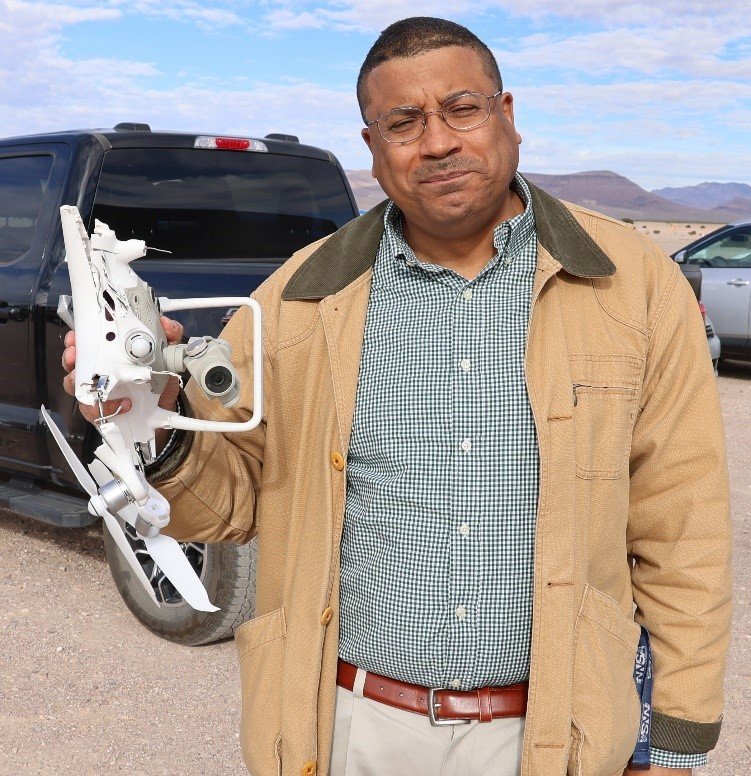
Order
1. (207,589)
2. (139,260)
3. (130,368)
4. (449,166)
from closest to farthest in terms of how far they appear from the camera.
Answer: (130,368) → (449,166) → (207,589) → (139,260)

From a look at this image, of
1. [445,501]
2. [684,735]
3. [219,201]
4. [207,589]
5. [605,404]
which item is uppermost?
[219,201]

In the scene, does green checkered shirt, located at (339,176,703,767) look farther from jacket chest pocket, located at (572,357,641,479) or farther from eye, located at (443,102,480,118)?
eye, located at (443,102,480,118)

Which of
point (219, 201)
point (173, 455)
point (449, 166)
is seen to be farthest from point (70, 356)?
point (219, 201)

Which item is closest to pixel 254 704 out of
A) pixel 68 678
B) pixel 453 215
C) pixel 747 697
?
pixel 453 215

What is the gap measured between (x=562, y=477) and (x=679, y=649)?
1.65ft

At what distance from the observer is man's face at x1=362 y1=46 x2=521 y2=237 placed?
2.03 m

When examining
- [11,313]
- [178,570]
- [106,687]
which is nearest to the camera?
[178,570]

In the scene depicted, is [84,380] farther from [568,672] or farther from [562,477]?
[568,672]

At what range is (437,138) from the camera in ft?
6.65

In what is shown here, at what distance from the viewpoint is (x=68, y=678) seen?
4.04 meters

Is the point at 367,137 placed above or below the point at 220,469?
above

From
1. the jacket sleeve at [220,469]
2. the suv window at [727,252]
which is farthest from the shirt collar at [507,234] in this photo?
the suv window at [727,252]

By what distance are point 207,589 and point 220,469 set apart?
82.9 inches

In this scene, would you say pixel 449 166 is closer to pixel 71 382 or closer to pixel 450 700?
pixel 71 382
